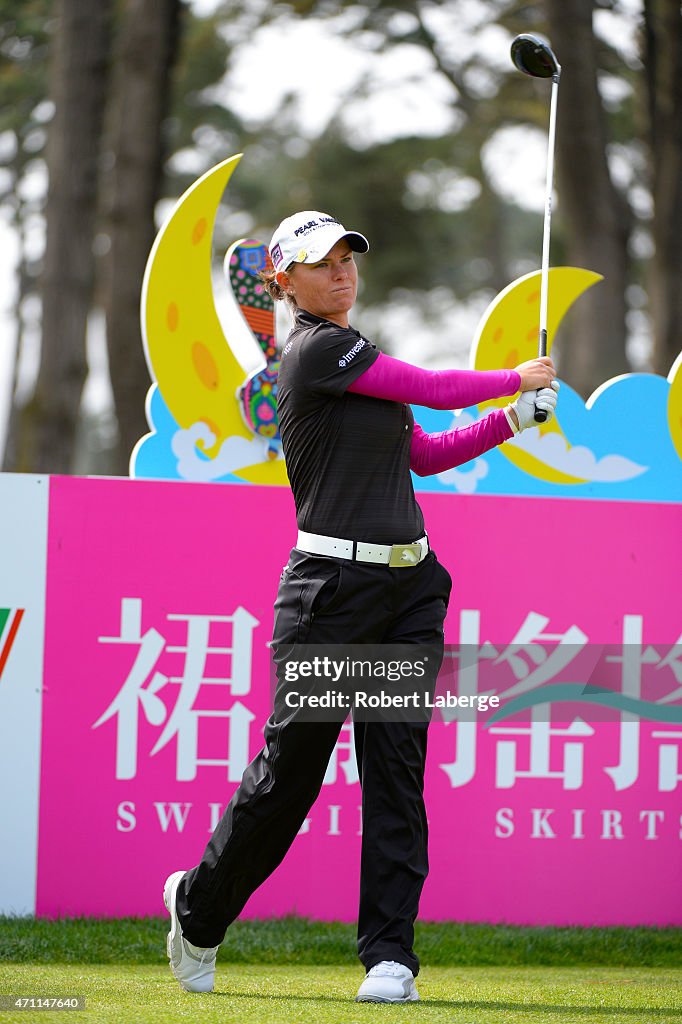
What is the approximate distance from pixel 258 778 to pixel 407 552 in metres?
0.63

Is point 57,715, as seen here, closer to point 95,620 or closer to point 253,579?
point 95,620

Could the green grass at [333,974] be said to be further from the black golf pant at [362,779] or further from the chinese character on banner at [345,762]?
the chinese character on banner at [345,762]

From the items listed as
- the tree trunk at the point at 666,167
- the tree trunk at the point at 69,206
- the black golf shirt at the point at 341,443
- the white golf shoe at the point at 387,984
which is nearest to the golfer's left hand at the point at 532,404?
the black golf shirt at the point at 341,443

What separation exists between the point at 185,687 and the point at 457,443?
53.6 inches

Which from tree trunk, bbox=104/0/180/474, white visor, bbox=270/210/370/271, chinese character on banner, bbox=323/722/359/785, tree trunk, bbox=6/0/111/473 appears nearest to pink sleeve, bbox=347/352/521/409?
Answer: white visor, bbox=270/210/370/271

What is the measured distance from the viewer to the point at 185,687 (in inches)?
171

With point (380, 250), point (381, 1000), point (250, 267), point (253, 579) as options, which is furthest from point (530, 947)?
point (380, 250)

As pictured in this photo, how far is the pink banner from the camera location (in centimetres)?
429

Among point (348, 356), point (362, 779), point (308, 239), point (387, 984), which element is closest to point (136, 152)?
→ point (308, 239)

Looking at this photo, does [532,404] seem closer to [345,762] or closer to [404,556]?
[404,556]

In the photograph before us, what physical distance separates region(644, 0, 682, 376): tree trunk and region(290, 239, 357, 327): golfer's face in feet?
25.1

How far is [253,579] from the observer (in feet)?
14.5

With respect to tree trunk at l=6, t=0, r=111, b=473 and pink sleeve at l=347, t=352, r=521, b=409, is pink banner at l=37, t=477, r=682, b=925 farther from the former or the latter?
tree trunk at l=6, t=0, r=111, b=473

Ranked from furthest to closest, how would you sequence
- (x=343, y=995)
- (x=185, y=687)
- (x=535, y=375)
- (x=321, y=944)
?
(x=185, y=687)
(x=321, y=944)
(x=343, y=995)
(x=535, y=375)
